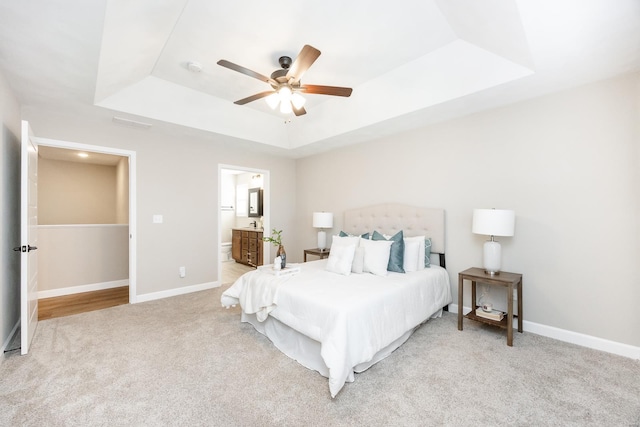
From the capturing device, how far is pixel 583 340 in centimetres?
255

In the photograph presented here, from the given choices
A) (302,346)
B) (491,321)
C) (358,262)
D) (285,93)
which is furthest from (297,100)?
(491,321)

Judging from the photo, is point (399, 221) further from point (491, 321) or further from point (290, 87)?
point (290, 87)

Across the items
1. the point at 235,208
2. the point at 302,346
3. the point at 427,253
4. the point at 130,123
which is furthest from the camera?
the point at 235,208

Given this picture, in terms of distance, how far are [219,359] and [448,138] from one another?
11.5 ft

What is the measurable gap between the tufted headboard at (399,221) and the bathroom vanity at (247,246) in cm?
221

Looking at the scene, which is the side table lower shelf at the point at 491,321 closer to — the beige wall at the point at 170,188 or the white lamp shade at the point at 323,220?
the white lamp shade at the point at 323,220

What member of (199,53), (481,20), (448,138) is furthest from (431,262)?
(199,53)

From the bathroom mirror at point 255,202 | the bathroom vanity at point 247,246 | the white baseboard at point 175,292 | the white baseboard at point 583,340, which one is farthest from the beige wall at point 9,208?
the white baseboard at point 583,340

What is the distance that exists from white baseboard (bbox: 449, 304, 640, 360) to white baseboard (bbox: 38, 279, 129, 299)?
5.89m

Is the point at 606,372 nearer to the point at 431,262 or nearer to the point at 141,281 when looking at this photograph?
the point at 431,262

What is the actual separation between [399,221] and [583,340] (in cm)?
218

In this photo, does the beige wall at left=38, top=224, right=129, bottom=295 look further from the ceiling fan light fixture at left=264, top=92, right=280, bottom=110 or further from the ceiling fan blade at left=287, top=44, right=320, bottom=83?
the ceiling fan blade at left=287, top=44, right=320, bottom=83

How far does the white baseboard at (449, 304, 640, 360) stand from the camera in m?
2.35

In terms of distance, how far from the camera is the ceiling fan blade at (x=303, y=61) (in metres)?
2.01
